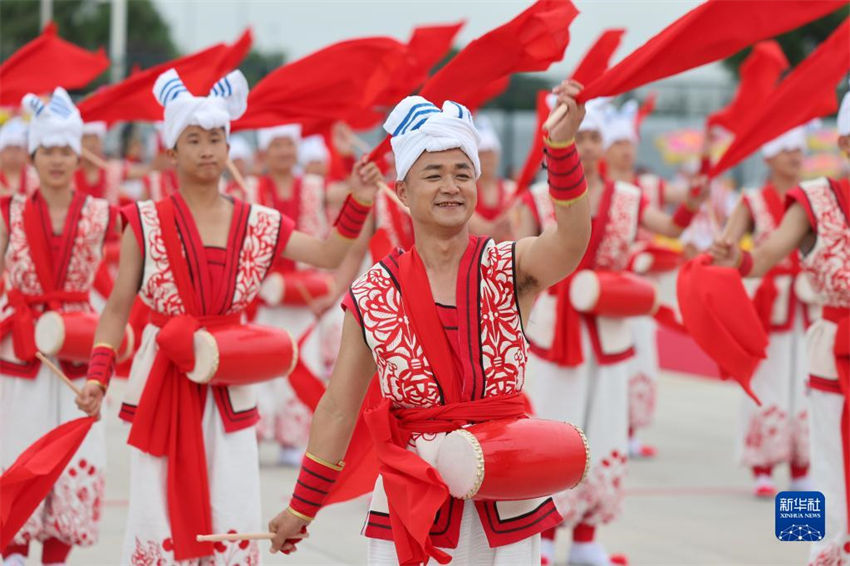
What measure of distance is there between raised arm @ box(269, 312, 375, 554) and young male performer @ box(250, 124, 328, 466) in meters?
4.64

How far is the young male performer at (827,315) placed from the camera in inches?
187

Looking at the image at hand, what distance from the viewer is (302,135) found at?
668cm

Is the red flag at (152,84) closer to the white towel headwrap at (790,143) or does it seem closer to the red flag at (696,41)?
the white towel headwrap at (790,143)

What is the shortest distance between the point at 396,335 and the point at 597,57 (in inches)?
51.1

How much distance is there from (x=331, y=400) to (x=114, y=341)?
140 centimetres

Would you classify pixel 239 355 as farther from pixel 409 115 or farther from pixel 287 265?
pixel 287 265

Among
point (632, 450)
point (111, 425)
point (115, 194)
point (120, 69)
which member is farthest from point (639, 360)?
point (120, 69)

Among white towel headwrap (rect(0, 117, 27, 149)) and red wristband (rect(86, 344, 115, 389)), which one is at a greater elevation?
white towel headwrap (rect(0, 117, 27, 149))

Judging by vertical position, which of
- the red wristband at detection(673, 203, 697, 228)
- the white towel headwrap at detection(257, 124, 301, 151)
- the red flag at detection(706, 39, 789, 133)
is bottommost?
the red wristband at detection(673, 203, 697, 228)

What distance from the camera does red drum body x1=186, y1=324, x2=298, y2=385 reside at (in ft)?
15.1

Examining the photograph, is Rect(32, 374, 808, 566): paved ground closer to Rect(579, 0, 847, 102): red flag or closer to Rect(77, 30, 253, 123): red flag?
Rect(77, 30, 253, 123): red flag

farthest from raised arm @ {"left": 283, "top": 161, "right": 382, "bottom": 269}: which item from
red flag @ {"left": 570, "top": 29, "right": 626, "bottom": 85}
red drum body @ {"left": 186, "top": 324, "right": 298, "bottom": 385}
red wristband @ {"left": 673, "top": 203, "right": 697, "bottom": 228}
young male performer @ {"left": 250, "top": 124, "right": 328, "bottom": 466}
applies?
young male performer @ {"left": 250, "top": 124, "right": 328, "bottom": 466}

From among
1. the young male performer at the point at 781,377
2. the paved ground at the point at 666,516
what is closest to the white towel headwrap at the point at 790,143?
the young male performer at the point at 781,377

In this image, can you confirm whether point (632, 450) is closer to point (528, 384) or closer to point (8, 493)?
point (528, 384)
